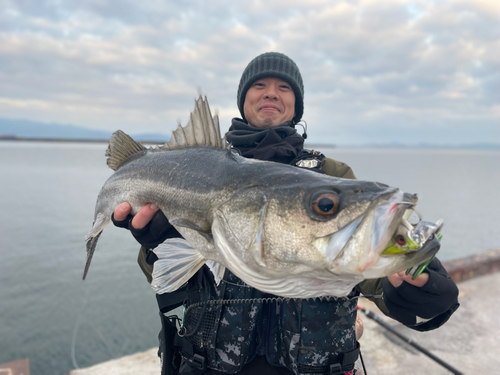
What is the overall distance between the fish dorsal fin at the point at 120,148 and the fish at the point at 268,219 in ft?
2.04

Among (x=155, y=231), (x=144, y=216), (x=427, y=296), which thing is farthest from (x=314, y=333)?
(x=144, y=216)

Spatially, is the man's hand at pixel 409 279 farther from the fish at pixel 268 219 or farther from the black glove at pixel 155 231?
the black glove at pixel 155 231

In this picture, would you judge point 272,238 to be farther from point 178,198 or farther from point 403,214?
point 178,198

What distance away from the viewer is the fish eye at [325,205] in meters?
1.48

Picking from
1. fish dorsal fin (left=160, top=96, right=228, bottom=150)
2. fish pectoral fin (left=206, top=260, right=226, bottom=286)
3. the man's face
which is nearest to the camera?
fish pectoral fin (left=206, top=260, right=226, bottom=286)

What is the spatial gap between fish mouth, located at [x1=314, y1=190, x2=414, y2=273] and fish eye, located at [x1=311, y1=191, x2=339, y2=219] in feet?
0.36

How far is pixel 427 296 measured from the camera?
195 cm

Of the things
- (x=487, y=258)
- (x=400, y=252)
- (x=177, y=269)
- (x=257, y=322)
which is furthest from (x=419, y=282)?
(x=487, y=258)

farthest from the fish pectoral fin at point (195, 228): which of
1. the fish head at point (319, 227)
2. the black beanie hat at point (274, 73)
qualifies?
the black beanie hat at point (274, 73)

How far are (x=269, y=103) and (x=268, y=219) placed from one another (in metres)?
2.10

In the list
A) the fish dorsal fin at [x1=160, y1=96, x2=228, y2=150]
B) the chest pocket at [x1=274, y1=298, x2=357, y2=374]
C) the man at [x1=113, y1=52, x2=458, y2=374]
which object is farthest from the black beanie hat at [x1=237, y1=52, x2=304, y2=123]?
the chest pocket at [x1=274, y1=298, x2=357, y2=374]

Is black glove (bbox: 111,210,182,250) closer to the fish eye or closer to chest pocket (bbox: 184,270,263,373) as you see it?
chest pocket (bbox: 184,270,263,373)

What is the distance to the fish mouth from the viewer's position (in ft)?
4.35

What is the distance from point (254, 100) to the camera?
350 cm
